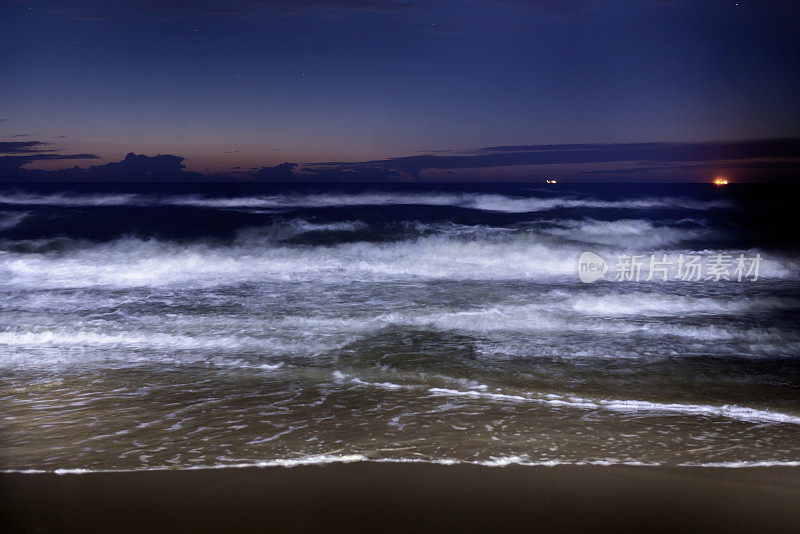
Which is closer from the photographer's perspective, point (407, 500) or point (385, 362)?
point (407, 500)

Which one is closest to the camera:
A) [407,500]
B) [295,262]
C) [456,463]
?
[407,500]

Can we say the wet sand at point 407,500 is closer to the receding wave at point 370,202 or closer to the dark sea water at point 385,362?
the dark sea water at point 385,362

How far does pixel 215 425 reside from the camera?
4.12 m

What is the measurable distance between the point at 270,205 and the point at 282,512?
33.9 m

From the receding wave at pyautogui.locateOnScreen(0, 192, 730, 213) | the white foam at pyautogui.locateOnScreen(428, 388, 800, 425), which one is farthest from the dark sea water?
the receding wave at pyautogui.locateOnScreen(0, 192, 730, 213)

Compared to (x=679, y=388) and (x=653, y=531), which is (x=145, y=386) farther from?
(x=679, y=388)

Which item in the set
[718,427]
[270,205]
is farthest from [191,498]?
[270,205]

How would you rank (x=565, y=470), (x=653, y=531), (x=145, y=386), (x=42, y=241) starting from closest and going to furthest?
(x=653, y=531) < (x=565, y=470) < (x=145, y=386) < (x=42, y=241)

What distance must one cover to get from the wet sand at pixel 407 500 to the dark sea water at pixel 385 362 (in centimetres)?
20

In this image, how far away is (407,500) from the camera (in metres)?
2.99

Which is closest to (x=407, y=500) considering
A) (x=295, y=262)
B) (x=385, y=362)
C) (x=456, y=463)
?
(x=456, y=463)

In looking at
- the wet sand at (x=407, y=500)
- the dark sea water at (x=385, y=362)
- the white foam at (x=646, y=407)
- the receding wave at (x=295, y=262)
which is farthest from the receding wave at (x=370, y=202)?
the wet sand at (x=407, y=500)

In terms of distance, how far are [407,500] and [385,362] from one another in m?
2.94

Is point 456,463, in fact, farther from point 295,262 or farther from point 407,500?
point 295,262
